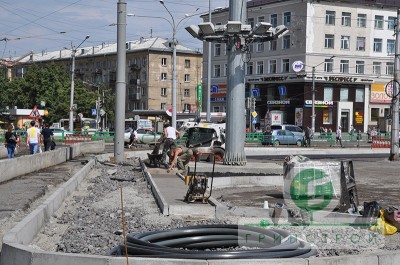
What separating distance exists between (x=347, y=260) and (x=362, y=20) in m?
64.3

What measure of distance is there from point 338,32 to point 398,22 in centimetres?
3778

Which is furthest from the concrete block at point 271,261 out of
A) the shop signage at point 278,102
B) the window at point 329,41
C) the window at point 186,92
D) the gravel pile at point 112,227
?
the window at point 186,92

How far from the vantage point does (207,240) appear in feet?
25.7

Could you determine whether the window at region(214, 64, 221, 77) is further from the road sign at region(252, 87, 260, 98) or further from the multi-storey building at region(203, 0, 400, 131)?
the road sign at region(252, 87, 260, 98)

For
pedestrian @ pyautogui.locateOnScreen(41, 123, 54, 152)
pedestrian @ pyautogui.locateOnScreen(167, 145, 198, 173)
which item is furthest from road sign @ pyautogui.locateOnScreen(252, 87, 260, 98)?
pedestrian @ pyautogui.locateOnScreen(167, 145, 198, 173)

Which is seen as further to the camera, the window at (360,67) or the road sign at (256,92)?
the window at (360,67)

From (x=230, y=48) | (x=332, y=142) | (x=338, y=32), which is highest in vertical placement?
(x=338, y=32)

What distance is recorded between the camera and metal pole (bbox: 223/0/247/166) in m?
19.8

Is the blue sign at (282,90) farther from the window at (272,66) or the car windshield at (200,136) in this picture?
the car windshield at (200,136)

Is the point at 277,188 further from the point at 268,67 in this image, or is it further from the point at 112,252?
the point at 268,67

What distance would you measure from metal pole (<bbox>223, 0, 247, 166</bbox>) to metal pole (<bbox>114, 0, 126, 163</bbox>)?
5.00 metres

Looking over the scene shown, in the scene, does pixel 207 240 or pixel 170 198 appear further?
pixel 170 198

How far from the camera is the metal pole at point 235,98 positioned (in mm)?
19812

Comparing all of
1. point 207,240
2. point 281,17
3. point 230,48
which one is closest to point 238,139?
point 230,48
